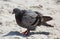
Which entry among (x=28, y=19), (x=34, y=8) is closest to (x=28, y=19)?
(x=28, y=19)

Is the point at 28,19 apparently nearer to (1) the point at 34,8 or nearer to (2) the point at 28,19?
(2) the point at 28,19

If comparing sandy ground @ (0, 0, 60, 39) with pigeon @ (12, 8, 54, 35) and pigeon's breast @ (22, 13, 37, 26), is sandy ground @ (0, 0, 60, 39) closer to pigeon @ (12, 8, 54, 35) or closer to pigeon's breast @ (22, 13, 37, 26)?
pigeon @ (12, 8, 54, 35)

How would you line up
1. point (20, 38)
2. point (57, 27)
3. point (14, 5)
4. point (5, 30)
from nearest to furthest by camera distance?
point (20, 38)
point (5, 30)
point (57, 27)
point (14, 5)

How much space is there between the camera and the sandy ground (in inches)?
340

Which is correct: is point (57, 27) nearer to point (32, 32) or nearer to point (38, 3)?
point (32, 32)

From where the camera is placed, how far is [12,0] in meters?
12.8

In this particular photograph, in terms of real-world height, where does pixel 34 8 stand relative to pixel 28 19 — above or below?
below

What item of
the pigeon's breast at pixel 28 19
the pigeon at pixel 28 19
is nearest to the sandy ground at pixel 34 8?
the pigeon at pixel 28 19

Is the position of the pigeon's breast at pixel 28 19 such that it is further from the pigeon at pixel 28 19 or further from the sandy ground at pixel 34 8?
the sandy ground at pixel 34 8

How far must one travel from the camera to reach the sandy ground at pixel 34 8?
28.3 feet

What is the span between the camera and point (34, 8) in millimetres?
11844

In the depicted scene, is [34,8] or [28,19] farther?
[34,8]

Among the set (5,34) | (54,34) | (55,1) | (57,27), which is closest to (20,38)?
(5,34)

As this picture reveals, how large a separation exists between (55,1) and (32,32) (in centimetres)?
489
